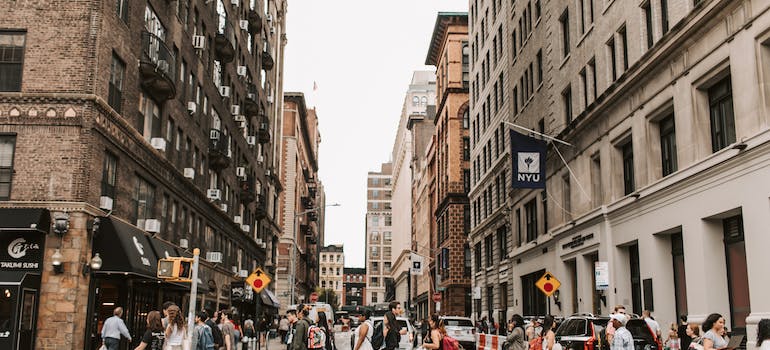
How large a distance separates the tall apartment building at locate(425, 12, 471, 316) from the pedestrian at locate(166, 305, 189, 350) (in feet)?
197

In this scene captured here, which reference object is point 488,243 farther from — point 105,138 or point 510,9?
point 105,138

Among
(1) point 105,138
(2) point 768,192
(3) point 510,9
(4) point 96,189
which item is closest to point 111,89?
(1) point 105,138

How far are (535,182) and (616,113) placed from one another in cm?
558

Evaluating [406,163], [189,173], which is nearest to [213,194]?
[189,173]

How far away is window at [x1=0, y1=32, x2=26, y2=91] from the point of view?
23.4m

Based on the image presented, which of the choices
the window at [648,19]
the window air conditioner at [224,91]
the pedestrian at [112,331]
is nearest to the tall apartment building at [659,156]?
the window at [648,19]

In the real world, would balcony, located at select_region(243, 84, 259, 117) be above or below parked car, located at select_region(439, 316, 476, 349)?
above

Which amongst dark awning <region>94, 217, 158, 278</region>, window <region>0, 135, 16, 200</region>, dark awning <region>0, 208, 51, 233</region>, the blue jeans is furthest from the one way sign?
the blue jeans

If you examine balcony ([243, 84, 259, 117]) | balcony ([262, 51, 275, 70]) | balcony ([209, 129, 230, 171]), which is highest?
balcony ([262, 51, 275, 70])

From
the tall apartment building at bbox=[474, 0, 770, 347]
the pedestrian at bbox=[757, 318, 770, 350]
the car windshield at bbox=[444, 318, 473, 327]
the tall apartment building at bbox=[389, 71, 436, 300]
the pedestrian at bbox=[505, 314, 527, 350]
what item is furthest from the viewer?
the tall apartment building at bbox=[389, 71, 436, 300]

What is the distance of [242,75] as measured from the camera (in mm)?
49438

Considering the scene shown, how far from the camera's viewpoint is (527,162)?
33094mm

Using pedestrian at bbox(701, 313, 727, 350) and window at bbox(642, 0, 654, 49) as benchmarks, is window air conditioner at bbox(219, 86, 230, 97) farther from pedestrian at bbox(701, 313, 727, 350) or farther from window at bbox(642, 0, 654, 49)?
pedestrian at bbox(701, 313, 727, 350)

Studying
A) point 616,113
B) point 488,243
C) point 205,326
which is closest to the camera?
point 205,326
